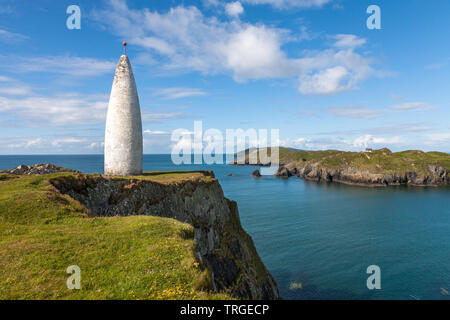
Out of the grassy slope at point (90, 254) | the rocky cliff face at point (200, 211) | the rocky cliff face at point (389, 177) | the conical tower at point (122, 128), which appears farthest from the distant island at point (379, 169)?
the grassy slope at point (90, 254)

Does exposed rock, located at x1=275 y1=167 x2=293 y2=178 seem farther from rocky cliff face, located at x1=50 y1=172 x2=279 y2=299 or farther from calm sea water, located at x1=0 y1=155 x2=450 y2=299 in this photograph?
rocky cliff face, located at x1=50 y1=172 x2=279 y2=299

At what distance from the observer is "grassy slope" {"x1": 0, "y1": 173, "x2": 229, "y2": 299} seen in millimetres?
8711

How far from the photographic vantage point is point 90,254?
1074cm

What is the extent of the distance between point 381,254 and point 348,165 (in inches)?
4343

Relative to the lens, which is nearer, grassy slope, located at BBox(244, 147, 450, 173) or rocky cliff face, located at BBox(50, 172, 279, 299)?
rocky cliff face, located at BBox(50, 172, 279, 299)

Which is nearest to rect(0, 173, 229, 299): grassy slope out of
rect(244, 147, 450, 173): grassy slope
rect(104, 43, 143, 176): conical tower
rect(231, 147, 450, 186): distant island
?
rect(104, 43, 143, 176): conical tower

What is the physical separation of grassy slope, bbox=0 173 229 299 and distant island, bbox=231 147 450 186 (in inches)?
5503

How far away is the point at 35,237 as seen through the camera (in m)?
11.8

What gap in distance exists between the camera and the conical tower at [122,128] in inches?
1150

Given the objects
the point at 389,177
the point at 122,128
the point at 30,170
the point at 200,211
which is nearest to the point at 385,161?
the point at 389,177

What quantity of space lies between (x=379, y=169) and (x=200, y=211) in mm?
135476

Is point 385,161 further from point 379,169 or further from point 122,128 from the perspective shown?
point 122,128
